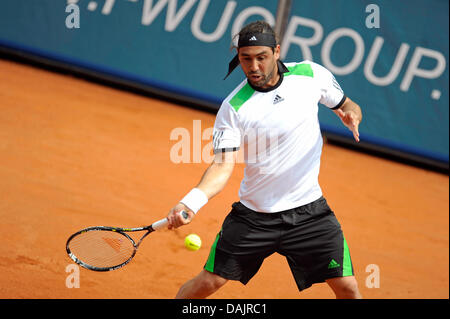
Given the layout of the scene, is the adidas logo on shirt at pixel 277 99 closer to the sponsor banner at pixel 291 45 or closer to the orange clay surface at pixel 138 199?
the orange clay surface at pixel 138 199

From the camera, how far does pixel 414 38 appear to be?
29.3 feet

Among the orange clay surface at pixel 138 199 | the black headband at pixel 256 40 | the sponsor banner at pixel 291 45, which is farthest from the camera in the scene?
the sponsor banner at pixel 291 45

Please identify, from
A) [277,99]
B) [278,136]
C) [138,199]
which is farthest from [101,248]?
[138,199]

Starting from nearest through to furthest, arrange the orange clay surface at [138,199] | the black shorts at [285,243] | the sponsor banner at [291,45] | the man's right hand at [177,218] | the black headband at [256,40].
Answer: the man's right hand at [177,218], the black headband at [256,40], the black shorts at [285,243], the orange clay surface at [138,199], the sponsor banner at [291,45]

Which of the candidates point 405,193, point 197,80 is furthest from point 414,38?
point 197,80

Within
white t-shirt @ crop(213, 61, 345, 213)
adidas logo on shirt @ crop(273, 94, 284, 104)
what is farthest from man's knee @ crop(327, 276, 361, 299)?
adidas logo on shirt @ crop(273, 94, 284, 104)

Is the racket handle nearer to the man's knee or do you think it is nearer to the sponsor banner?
the man's knee

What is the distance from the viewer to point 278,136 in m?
3.66

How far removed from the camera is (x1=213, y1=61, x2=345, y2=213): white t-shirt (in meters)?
3.62

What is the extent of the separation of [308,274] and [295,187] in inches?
23.0

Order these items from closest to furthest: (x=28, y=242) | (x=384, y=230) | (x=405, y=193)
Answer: (x=28, y=242)
(x=384, y=230)
(x=405, y=193)

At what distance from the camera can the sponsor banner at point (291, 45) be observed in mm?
8961

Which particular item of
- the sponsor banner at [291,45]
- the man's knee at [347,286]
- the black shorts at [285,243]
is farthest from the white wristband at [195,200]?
the sponsor banner at [291,45]

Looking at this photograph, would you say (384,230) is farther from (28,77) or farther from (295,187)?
(28,77)
